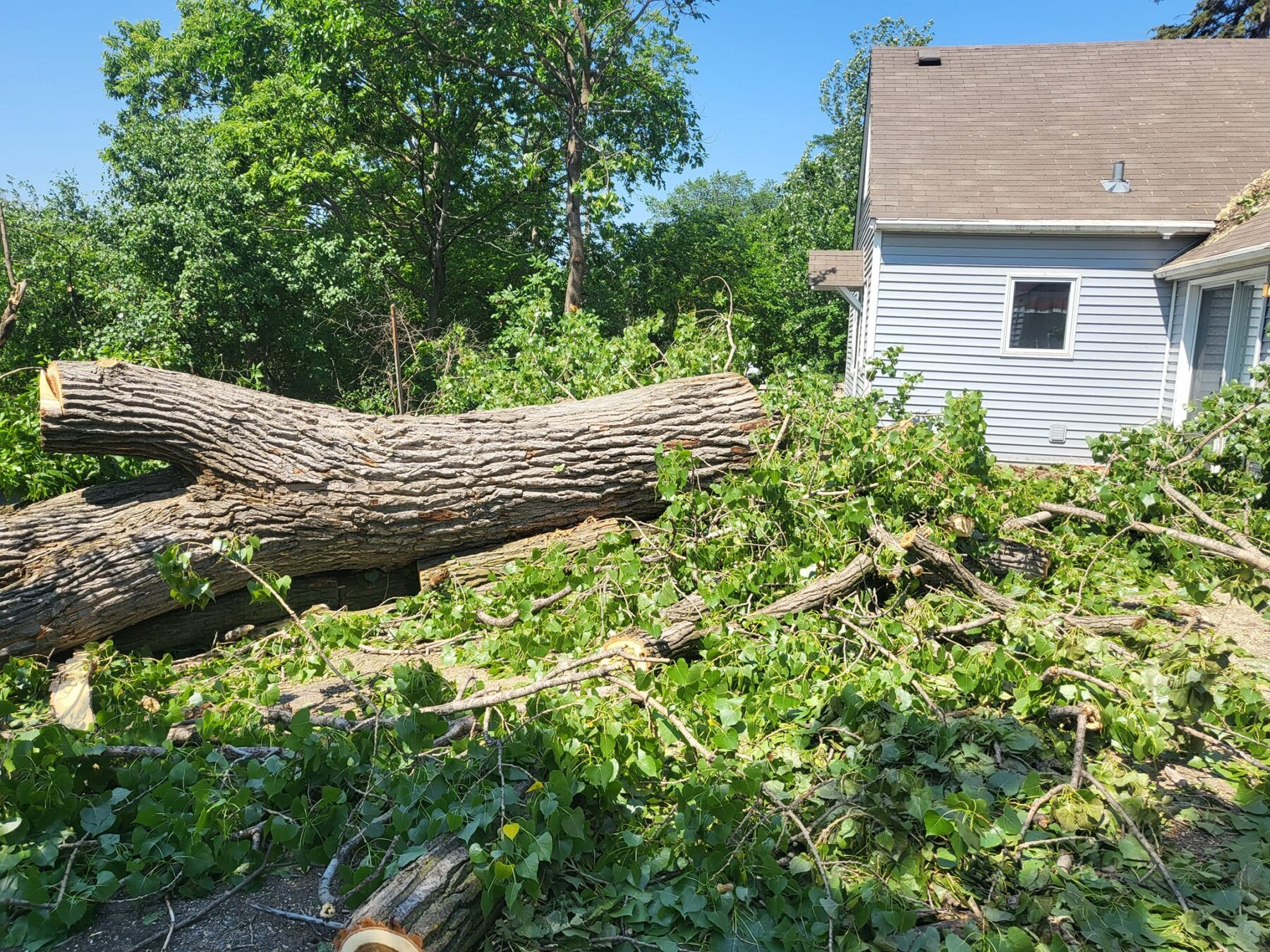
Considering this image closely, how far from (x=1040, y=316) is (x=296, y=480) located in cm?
946

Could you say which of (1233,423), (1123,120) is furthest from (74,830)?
(1123,120)

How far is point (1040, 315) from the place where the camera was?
35.2ft

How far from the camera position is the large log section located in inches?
186

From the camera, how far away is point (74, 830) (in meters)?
2.75

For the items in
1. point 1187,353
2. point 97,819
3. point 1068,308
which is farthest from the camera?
point 1068,308

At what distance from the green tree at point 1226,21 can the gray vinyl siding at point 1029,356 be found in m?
17.4

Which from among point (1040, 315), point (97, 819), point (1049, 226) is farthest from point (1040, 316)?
point (97, 819)

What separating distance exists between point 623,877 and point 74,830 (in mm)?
1830

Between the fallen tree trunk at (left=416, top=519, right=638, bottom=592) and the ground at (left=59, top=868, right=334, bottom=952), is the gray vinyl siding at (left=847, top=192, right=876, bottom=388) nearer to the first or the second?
the fallen tree trunk at (left=416, top=519, right=638, bottom=592)

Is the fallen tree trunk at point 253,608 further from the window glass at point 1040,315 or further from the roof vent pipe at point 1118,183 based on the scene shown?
the roof vent pipe at point 1118,183

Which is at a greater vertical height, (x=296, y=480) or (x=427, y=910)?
(x=296, y=480)

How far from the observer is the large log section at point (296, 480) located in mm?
4734

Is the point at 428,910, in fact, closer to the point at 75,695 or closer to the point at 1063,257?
the point at 75,695

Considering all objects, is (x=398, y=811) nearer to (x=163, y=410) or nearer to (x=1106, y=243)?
(x=163, y=410)
